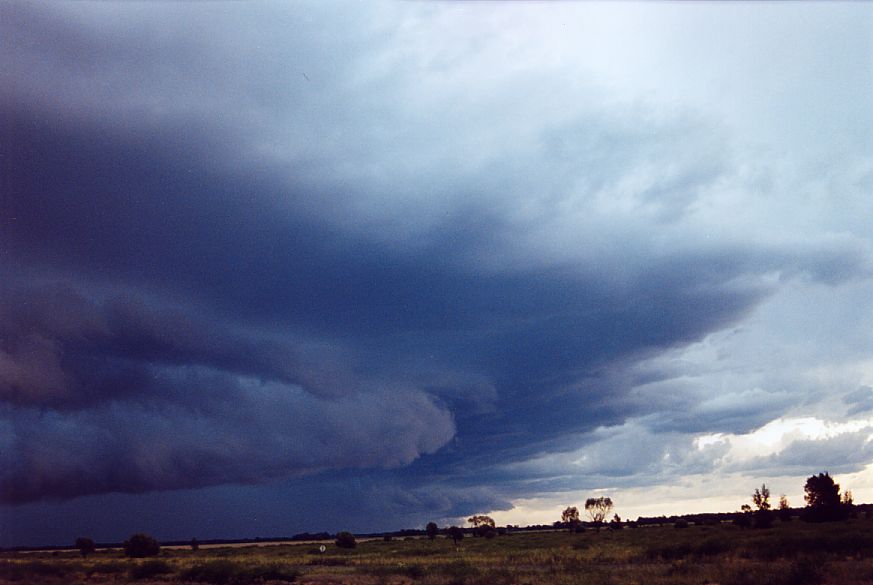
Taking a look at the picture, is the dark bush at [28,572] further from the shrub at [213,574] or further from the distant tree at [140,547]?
the distant tree at [140,547]

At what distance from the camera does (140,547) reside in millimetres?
94625

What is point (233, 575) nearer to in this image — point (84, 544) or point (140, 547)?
point (140, 547)

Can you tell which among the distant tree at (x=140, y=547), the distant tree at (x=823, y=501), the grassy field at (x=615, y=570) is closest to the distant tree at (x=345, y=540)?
the distant tree at (x=140, y=547)

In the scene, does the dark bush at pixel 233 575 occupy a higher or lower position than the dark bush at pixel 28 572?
lower

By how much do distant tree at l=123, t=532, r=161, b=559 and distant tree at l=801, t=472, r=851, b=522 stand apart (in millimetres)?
95132

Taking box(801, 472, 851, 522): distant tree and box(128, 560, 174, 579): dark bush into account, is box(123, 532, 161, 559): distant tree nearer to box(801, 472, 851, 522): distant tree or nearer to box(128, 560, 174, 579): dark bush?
box(128, 560, 174, 579): dark bush

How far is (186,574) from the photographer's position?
169 feet

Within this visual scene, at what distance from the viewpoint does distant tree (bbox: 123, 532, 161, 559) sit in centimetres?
9425

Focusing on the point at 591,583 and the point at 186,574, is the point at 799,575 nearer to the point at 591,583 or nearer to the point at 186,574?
the point at 591,583

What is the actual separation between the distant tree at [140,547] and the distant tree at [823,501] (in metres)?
95.1

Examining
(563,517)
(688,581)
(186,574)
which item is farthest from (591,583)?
(563,517)

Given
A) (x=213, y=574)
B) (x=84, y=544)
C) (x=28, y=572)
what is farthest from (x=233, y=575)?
(x=84, y=544)

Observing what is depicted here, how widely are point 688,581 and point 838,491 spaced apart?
75.5 meters

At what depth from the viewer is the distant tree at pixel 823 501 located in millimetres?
89688
